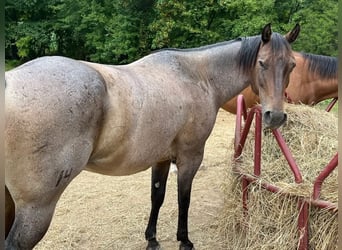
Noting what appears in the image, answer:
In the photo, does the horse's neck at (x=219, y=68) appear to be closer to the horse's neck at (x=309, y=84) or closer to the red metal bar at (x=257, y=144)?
the red metal bar at (x=257, y=144)

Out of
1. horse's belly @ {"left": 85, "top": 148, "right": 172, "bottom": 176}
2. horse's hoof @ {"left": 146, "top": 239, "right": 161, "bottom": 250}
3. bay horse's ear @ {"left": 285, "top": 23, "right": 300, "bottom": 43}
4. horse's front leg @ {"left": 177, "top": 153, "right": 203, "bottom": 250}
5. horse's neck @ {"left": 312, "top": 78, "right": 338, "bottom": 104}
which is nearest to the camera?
horse's belly @ {"left": 85, "top": 148, "right": 172, "bottom": 176}

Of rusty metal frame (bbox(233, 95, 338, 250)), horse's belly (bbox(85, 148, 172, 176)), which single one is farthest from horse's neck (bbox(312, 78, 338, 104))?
horse's belly (bbox(85, 148, 172, 176))

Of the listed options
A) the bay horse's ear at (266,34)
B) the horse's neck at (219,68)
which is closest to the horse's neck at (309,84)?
the horse's neck at (219,68)

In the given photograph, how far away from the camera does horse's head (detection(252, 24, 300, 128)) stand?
2.36 meters

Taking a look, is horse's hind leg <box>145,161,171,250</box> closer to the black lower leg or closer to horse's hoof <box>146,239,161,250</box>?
horse's hoof <box>146,239,161,250</box>

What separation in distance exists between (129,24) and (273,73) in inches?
397

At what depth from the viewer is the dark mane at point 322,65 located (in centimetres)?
436

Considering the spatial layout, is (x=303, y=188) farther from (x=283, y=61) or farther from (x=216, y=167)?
(x=216, y=167)

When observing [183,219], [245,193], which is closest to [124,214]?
[183,219]

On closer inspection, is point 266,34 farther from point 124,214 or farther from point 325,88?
point 325,88

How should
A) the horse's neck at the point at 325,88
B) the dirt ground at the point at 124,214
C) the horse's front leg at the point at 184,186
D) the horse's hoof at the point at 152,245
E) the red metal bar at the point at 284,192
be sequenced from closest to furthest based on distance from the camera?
the red metal bar at the point at 284,192, the horse's front leg at the point at 184,186, the horse's hoof at the point at 152,245, the dirt ground at the point at 124,214, the horse's neck at the point at 325,88

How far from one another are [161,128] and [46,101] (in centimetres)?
73

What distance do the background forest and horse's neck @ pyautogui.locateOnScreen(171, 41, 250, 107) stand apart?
27.8ft

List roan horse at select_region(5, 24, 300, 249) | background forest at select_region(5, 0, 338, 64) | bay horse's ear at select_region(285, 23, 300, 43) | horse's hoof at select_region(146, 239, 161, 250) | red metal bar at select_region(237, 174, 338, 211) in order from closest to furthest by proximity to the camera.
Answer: roan horse at select_region(5, 24, 300, 249) → red metal bar at select_region(237, 174, 338, 211) → bay horse's ear at select_region(285, 23, 300, 43) → horse's hoof at select_region(146, 239, 161, 250) → background forest at select_region(5, 0, 338, 64)
